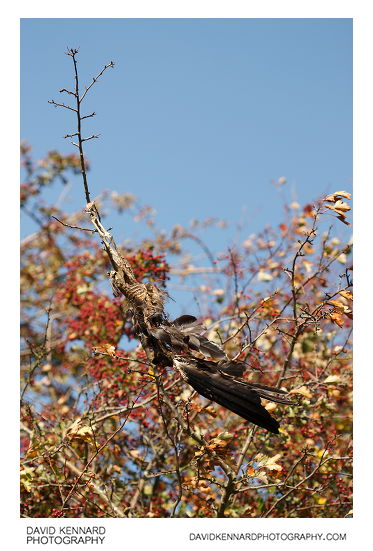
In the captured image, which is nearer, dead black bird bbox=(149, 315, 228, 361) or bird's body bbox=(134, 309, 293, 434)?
bird's body bbox=(134, 309, 293, 434)

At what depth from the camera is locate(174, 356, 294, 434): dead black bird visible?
8.63ft

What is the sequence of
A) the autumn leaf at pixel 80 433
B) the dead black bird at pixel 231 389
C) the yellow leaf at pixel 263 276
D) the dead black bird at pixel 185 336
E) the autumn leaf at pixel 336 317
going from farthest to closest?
the yellow leaf at pixel 263 276
the autumn leaf at pixel 80 433
the autumn leaf at pixel 336 317
the dead black bird at pixel 185 336
the dead black bird at pixel 231 389

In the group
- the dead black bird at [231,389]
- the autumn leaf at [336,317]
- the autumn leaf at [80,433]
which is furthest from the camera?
the autumn leaf at [80,433]

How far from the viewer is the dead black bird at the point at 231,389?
263 cm

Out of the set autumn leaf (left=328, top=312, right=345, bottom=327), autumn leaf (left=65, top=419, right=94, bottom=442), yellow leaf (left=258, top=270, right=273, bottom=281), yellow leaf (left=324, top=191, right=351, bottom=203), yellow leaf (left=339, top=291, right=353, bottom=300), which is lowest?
autumn leaf (left=65, top=419, right=94, bottom=442)

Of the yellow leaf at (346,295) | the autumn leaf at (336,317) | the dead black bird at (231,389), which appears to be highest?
the yellow leaf at (346,295)

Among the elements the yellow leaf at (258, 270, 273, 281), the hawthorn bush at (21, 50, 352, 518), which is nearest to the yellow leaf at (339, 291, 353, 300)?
the hawthorn bush at (21, 50, 352, 518)

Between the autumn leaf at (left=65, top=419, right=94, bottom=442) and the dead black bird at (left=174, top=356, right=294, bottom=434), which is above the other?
the autumn leaf at (left=65, top=419, right=94, bottom=442)

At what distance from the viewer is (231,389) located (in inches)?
105

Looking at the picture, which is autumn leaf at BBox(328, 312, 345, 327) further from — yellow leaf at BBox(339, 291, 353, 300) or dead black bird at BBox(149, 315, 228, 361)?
dead black bird at BBox(149, 315, 228, 361)

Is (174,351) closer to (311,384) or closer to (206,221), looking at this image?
(311,384)

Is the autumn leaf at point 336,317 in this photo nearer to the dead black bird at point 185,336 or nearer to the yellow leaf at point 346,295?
the yellow leaf at point 346,295

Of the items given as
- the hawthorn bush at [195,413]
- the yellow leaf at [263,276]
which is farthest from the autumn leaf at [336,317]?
the yellow leaf at [263,276]
